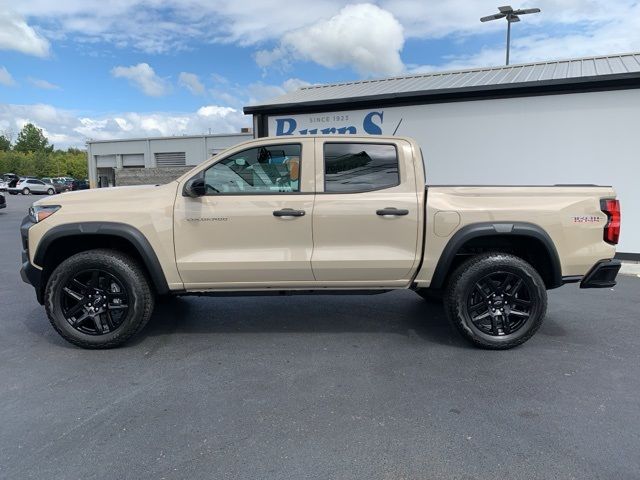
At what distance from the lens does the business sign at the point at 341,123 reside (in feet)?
33.4

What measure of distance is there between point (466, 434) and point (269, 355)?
1.82 m

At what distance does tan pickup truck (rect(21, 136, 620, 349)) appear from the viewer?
3998mm

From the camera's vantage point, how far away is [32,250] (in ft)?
13.1

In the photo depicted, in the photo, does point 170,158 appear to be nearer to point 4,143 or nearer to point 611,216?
point 611,216

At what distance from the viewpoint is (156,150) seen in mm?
39844

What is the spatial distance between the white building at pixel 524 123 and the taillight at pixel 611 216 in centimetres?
532

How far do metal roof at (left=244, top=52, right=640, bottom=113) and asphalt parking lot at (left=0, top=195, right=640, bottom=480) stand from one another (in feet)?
17.7

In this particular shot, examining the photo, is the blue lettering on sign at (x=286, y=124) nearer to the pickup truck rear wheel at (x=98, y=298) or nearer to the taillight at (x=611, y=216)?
the pickup truck rear wheel at (x=98, y=298)

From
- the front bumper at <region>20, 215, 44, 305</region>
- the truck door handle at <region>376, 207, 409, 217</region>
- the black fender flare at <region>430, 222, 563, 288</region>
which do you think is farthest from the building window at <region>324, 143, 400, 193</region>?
the front bumper at <region>20, 215, 44, 305</region>

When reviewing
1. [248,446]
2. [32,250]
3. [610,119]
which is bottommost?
[248,446]

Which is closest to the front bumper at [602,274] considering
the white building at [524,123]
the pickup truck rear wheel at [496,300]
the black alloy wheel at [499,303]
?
the pickup truck rear wheel at [496,300]

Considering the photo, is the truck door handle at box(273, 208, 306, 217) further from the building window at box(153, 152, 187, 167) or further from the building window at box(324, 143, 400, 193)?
the building window at box(153, 152, 187, 167)

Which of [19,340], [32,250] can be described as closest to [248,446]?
[32,250]

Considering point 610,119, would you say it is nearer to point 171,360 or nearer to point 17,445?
point 171,360
